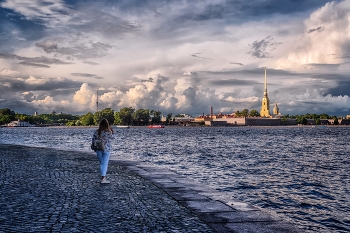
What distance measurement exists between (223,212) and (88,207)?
320cm

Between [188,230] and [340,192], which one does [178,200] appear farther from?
[340,192]

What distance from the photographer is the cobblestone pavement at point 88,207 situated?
7719 millimetres

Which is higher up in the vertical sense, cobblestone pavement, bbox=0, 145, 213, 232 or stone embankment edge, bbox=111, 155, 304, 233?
cobblestone pavement, bbox=0, 145, 213, 232

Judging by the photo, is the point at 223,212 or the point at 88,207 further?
the point at 88,207

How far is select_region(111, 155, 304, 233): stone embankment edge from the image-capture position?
7.95 metres

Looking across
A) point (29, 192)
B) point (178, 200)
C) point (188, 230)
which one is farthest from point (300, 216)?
point (29, 192)

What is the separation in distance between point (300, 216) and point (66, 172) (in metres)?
9.54

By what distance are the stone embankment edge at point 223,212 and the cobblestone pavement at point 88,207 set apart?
262 mm

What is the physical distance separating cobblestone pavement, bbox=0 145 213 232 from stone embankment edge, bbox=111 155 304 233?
26 cm

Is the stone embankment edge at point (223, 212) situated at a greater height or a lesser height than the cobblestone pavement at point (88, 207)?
lesser

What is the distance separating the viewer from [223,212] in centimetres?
925

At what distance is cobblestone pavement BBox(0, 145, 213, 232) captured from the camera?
304 inches

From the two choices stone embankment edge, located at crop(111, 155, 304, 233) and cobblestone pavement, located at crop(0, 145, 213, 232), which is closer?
cobblestone pavement, located at crop(0, 145, 213, 232)

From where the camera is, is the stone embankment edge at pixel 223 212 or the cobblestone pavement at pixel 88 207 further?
the stone embankment edge at pixel 223 212
